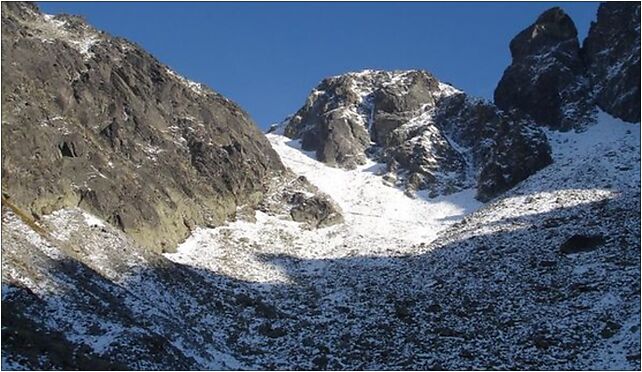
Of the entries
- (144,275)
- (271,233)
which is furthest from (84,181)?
(271,233)

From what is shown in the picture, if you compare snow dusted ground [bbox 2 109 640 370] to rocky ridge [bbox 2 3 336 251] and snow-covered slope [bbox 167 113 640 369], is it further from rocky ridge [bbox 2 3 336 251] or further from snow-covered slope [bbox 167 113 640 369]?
rocky ridge [bbox 2 3 336 251]

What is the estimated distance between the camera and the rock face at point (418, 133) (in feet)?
231

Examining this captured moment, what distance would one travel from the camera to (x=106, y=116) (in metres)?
56.4

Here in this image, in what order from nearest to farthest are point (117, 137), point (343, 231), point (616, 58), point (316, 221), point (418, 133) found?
1. point (117, 137)
2. point (343, 231)
3. point (316, 221)
4. point (616, 58)
5. point (418, 133)

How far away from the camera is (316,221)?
63.0 meters

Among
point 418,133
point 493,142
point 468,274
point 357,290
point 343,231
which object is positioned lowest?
point 357,290

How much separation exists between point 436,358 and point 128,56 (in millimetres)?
43907

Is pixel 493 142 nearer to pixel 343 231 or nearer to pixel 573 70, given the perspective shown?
pixel 573 70

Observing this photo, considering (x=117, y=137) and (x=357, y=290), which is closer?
(x=357, y=290)

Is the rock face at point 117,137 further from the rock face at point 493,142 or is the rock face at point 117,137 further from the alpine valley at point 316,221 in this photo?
the rock face at point 493,142

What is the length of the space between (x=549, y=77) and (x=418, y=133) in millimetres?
15974

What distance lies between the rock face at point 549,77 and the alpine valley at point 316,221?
241 millimetres

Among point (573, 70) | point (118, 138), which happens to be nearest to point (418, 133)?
point (573, 70)

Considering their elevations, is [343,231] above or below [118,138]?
below
